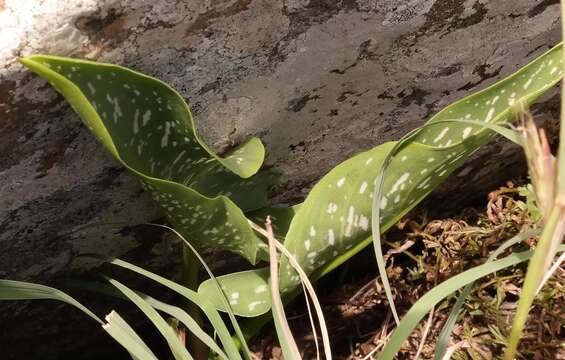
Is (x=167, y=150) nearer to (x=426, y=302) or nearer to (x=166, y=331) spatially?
(x=166, y=331)

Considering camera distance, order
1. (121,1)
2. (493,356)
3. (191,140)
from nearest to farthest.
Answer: (121,1)
(191,140)
(493,356)

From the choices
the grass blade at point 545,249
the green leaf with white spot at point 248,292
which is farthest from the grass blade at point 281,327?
the grass blade at point 545,249

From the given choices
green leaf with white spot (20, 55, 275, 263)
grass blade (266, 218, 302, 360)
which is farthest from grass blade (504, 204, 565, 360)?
green leaf with white spot (20, 55, 275, 263)

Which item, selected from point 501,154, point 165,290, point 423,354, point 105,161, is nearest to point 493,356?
point 423,354

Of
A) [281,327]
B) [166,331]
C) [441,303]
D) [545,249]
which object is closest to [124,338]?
[166,331]

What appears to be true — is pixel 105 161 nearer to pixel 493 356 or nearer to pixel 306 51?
pixel 306 51

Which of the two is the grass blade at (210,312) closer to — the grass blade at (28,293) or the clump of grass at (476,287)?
the grass blade at (28,293)
